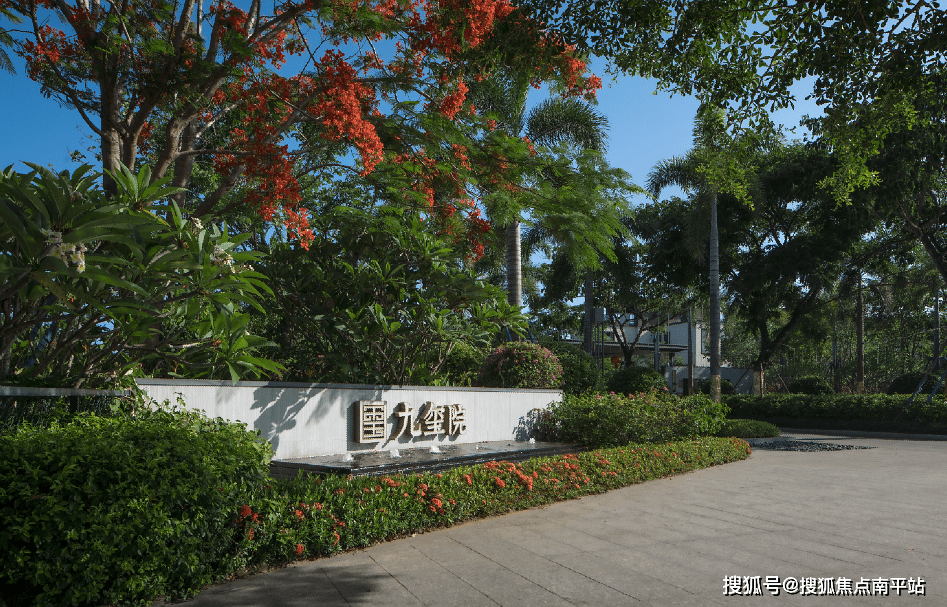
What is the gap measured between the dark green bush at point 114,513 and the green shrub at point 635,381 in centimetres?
1638

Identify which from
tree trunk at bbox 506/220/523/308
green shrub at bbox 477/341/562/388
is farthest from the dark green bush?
tree trunk at bbox 506/220/523/308

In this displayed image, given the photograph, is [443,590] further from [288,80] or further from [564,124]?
[564,124]

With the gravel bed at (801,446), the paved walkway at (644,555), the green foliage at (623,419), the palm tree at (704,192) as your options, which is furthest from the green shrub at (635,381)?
the paved walkway at (644,555)

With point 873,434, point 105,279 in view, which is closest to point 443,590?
point 105,279

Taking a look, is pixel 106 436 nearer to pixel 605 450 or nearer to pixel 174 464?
pixel 174 464

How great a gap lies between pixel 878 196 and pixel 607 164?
14254 millimetres

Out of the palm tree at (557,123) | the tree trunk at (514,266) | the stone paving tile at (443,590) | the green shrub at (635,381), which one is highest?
the palm tree at (557,123)

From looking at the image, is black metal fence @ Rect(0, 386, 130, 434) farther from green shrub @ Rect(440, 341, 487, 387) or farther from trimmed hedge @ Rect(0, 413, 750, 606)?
green shrub @ Rect(440, 341, 487, 387)

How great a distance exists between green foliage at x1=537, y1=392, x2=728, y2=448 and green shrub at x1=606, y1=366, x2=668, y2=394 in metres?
7.17

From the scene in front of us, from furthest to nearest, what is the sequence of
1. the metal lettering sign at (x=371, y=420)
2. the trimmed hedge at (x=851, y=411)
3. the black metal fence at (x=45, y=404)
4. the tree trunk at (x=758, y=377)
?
the tree trunk at (x=758, y=377), the trimmed hedge at (x=851, y=411), the metal lettering sign at (x=371, y=420), the black metal fence at (x=45, y=404)

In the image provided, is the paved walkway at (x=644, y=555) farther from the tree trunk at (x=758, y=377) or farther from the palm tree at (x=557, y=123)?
the tree trunk at (x=758, y=377)

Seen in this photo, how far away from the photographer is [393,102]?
8844 millimetres

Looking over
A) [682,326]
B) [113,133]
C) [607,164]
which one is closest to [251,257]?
[113,133]

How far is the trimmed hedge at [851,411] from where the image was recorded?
18531mm
